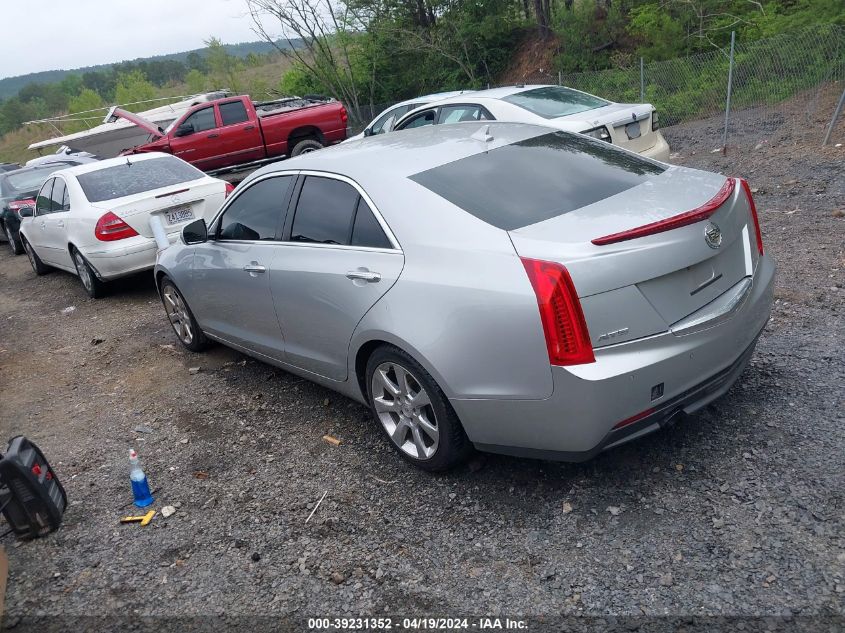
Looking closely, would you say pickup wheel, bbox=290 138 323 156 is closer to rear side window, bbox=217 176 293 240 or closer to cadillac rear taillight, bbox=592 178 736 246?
rear side window, bbox=217 176 293 240

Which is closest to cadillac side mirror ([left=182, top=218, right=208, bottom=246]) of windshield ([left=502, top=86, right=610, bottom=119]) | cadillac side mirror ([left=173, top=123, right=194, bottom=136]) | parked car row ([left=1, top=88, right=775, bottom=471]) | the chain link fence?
parked car row ([left=1, top=88, right=775, bottom=471])

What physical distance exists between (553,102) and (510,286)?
7130 mm

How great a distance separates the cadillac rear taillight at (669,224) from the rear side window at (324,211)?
1525mm

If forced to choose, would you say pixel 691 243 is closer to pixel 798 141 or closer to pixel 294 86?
pixel 798 141

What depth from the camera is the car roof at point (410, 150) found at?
4.14 meters

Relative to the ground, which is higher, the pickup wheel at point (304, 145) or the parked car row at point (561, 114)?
the parked car row at point (561, 114)

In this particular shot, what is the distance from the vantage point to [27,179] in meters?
15.3

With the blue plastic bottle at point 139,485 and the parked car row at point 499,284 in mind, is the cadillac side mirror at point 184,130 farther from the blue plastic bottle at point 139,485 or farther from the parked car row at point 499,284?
the blue plastic bottle at point 139,485

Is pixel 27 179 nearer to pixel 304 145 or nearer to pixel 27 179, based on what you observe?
pixel 27 179

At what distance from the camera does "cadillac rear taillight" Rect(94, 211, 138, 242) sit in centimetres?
827

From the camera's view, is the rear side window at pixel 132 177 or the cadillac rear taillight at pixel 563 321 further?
the rear side window at pixel 132 177

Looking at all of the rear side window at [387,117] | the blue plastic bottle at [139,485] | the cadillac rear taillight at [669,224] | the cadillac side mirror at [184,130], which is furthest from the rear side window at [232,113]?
the cadillac rear taillight at [669,224]

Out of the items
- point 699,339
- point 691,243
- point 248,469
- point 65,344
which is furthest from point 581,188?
point 65,344

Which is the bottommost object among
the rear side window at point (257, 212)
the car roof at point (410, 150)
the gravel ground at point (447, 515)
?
the gravel ground at point (447, 515)
